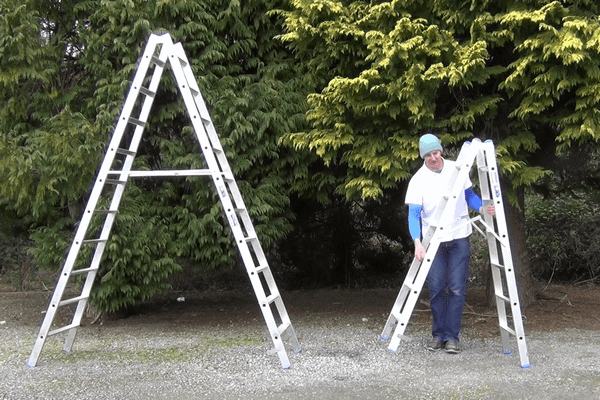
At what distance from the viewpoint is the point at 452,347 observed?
5750 millimetres

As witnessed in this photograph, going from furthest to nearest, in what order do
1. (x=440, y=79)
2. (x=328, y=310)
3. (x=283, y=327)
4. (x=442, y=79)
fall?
(x=328, y=310)
(x=442, y=79)
(x=440, y=79)
(x=283, y=327)

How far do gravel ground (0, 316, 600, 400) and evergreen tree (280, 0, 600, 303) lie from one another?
1607mm

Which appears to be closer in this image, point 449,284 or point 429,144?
point 429,144

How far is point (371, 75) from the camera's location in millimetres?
6027

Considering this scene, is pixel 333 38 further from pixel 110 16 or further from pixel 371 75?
pixel 110 16

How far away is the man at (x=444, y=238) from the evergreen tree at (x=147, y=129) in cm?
190

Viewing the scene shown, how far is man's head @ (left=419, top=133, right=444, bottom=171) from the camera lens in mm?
5410

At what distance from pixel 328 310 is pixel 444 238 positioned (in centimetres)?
301

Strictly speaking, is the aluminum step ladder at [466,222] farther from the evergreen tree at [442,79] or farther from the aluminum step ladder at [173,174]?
the aluminum step ladder at [173,174]

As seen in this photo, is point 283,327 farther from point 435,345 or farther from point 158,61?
point 158,61

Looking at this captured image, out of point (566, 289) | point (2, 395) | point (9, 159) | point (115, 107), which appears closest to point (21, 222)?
point (9, 159)

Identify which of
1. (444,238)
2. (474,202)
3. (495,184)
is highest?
(495,184)

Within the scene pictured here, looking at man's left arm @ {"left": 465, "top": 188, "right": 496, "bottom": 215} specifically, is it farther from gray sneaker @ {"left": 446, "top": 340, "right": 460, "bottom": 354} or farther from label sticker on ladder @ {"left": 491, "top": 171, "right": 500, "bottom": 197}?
gray sneaker @ {"left": 446, "top": 340, "right": 460, "bottom": 354}

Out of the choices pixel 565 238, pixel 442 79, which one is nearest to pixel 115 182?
pixel 442 79
